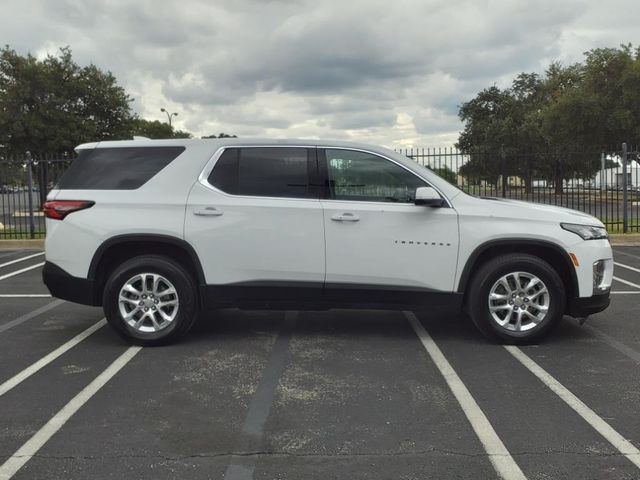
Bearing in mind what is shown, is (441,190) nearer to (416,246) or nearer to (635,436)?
(416,246)

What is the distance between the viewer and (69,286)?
17.5 feet

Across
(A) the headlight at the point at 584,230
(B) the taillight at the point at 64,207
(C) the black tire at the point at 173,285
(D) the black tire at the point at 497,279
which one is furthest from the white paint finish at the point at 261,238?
(A) the headlight at the point at 584,230

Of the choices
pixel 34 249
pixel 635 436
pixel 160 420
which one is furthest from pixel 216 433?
pixel 34 249

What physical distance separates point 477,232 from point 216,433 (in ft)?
9.34

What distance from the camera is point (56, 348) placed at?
17.5ft

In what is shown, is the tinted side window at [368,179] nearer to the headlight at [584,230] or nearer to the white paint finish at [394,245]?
the white paint finish at [394,245]

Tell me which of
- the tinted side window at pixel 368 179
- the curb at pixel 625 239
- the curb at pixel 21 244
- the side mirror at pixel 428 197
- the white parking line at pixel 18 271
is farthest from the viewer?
the curb at pixel 21 244

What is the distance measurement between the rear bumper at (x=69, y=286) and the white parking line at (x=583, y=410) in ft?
12.4

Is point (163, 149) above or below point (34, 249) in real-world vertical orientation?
above

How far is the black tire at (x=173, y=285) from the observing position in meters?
5.21

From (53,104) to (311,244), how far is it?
2452 cm

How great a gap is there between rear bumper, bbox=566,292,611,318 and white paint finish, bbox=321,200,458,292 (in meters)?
1.12

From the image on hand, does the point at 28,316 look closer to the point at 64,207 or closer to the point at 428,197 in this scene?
the point at 64,207

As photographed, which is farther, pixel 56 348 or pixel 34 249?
pixel 34 249
